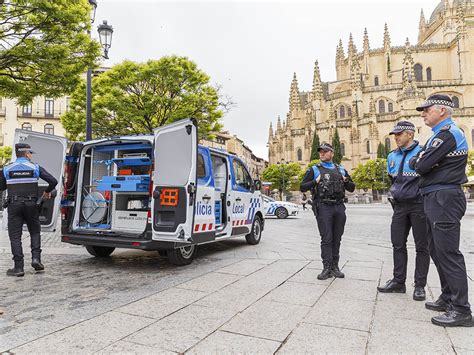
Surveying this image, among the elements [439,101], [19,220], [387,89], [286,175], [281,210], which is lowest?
[281,210]

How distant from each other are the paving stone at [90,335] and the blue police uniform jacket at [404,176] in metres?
3.24

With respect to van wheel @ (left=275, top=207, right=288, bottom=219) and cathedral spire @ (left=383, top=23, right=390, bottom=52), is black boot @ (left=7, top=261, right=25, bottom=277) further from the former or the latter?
cathedral spire @ (left=383, top=23, right=390, bottom=52)

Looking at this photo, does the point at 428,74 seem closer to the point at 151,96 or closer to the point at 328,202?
the point at 151,96

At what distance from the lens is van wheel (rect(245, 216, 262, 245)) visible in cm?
898

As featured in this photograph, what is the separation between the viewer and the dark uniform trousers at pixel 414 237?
167 inches

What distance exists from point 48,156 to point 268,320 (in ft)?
18.3

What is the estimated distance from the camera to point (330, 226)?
17.1 feet

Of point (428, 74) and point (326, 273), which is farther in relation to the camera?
point (428, 74)

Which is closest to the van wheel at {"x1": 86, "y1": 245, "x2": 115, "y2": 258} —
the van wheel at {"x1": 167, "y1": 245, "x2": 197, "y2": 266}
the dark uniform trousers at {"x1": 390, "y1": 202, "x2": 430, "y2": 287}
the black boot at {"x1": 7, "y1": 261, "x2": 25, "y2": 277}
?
the black boot at {"x1": 7, "y1": 261, "x2": 25, "y2": 277}

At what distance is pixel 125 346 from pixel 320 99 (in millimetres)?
74442

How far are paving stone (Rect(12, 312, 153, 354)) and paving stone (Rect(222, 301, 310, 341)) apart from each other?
89 centimetres

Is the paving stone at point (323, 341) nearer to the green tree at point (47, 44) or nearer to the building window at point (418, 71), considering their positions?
the green tree at point (47, 44)

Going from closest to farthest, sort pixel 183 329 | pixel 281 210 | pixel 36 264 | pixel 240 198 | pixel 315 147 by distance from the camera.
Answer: pixel 183 329
pixel 36 264
pixel 240 198
pixel 281 210
pixel 315 147

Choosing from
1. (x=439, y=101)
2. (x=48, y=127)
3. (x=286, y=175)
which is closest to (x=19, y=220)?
(x=439, y=101)
